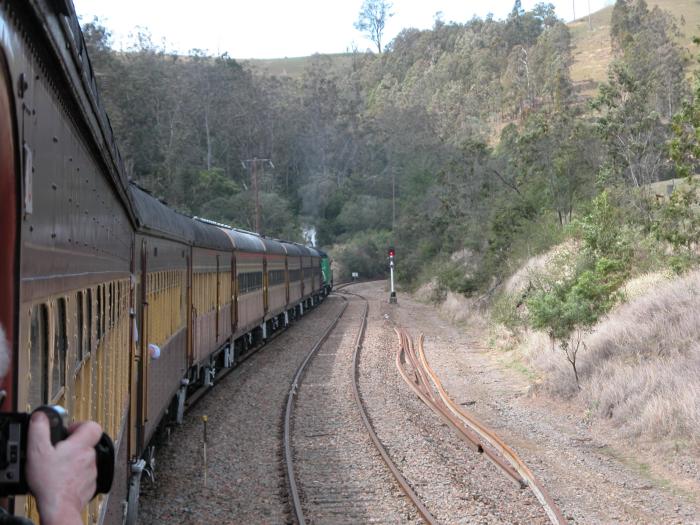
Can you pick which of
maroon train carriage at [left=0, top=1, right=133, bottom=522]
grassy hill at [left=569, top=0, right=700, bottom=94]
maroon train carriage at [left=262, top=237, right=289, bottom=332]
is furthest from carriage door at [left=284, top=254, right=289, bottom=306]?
grassy hill at [left=569, top=0, right=700, bottom=94]

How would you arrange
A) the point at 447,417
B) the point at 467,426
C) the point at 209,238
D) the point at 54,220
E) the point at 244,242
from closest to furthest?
1. the point at 54,220
2. the point at 467,426
3. the point at 447,417
4. the point at 209,238
5. the point at 244,242

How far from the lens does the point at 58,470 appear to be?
1.39 meters

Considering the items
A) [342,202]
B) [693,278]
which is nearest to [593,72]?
[342,202]

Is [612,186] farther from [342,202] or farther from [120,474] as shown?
[342,202]

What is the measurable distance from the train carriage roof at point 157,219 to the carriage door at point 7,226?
533 cm

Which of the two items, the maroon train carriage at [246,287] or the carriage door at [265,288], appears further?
the carriage door at [265,288]

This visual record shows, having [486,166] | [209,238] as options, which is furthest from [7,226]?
[486,166]

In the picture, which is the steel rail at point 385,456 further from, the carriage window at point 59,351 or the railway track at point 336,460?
the carriage window at point 59,351

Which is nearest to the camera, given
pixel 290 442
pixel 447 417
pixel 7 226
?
pixel 7 226

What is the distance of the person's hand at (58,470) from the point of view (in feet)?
4.48

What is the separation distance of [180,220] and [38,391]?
9931 millimetres

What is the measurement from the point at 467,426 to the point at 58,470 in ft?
38.8

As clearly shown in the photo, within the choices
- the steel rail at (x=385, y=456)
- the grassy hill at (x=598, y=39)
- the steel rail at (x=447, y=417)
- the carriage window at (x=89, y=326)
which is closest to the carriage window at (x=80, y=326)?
the carriage window at (x=89, y=326)

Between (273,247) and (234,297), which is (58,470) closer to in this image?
(234,297)
